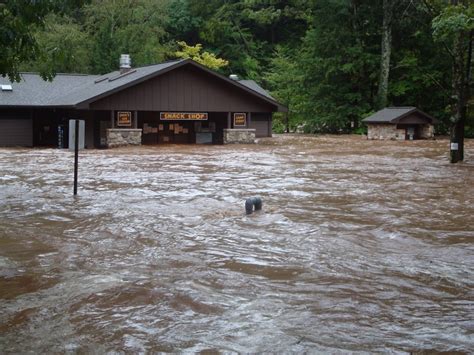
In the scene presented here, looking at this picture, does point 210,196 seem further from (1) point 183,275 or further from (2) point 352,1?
(2) point 352,1

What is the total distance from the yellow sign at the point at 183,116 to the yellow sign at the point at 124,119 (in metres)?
1.98

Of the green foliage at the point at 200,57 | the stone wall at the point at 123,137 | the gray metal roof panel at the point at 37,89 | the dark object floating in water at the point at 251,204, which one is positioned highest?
the green foliage at the point at 200,57

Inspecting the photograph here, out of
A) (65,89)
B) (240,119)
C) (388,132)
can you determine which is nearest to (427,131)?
(388,132)

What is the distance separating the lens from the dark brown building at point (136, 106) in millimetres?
31469

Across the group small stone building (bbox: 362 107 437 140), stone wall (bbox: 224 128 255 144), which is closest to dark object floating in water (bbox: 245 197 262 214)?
stone wall (bbox: 224 128 255 144)

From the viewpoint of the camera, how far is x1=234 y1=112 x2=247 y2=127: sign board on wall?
118 ft

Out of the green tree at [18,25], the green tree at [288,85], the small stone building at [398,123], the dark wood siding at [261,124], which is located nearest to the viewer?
the green tree at [18,25]

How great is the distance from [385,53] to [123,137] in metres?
23.5

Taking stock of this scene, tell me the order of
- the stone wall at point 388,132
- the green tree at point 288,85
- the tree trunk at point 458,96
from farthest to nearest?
the green tree at point 288,85
the stone wall at point 388,132
the tree trunk at point 458,96

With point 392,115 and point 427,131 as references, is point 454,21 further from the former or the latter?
point 427,131

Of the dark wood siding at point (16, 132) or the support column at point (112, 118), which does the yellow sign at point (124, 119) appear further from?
the dark wood siding at point (16, 132)

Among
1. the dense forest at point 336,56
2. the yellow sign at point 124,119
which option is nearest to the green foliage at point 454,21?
the yellow sign at point 124,119

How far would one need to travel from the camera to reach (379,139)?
39.3 meters

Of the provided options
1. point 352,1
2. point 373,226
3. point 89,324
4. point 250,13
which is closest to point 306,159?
point 373,226
